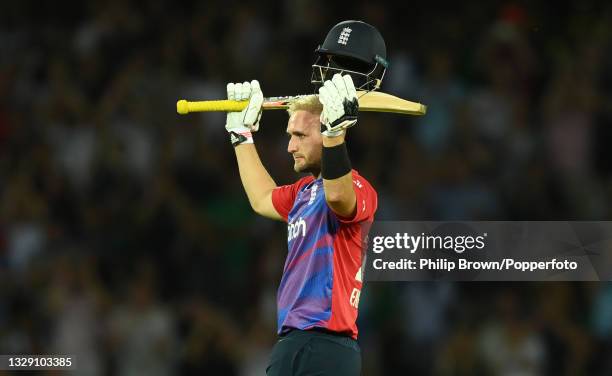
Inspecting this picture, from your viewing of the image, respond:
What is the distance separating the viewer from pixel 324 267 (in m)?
3.67

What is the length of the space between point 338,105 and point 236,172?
384 cm

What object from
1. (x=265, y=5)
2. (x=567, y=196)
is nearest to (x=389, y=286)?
(x=567, y=196)

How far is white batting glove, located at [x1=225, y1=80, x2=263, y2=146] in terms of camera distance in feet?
14.3

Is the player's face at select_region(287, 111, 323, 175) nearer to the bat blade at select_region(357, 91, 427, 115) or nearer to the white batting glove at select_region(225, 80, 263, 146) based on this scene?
the bat blade at select_region(357, 91, 427, 115)

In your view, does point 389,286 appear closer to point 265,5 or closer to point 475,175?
point 475,175

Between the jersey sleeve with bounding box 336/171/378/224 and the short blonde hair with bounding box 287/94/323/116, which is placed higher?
the short blonde hair with bounding box 287/94/323/116

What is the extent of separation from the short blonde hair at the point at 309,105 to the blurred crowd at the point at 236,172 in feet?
9.00

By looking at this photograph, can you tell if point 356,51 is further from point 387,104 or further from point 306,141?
point 306,141

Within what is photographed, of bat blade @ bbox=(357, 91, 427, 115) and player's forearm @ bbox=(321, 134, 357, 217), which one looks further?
bat blade @ bbox=(357, 91, 427, 115)
